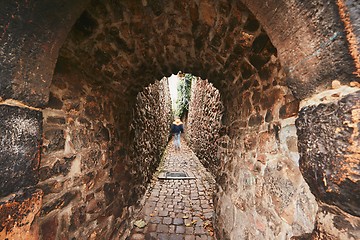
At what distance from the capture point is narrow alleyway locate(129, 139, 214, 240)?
7.84 feet

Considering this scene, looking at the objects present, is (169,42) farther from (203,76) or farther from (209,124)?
(209,124)

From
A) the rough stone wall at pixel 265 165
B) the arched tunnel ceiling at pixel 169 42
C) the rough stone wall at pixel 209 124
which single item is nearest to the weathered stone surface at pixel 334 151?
the arched tunnel ceiling at pixel 169 42

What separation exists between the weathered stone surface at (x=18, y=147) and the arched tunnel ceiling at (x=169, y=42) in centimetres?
8

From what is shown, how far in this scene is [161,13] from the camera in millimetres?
1315

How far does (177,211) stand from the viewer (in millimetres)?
2920

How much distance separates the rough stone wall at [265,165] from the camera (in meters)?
1.02

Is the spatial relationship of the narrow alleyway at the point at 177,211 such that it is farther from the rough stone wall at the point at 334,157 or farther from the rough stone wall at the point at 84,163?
the rough stone wall at the point at 334,157

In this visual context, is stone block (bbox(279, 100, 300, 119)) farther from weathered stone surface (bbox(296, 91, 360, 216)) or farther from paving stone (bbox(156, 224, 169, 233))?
paving stone (bbox(156, 224, 169, 233))

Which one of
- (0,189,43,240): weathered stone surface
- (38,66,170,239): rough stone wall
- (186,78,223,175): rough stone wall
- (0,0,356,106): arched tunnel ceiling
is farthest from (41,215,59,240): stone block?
(186,78,223,175): rough stone wall

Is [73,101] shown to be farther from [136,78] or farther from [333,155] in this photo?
[333,155]

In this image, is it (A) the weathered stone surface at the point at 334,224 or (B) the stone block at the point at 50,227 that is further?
(B) the stone block at the point at 50,227

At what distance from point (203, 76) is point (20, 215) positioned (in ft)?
7.28

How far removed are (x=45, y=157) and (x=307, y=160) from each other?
1588mm

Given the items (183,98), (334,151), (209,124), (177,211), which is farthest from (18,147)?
(183,98)
